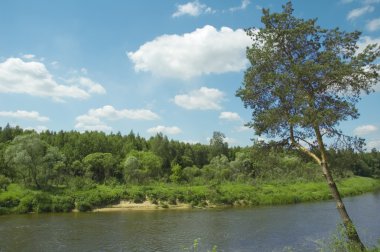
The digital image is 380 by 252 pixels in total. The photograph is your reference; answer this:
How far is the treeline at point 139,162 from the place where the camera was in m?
22.2

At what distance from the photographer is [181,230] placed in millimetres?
Answer: 41281

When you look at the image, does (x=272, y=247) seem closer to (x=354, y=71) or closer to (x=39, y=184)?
(x=354, y=71)

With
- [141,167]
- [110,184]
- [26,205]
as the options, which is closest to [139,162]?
[141,167]

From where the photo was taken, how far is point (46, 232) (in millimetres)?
40938

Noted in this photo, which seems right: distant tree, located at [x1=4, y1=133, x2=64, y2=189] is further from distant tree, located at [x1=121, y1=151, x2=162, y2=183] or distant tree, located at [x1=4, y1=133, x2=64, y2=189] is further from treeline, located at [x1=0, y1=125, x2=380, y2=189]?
distant tree, located at [x1=121, y1=151, x2=162, y2=183]

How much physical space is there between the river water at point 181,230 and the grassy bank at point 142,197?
14.2 feet

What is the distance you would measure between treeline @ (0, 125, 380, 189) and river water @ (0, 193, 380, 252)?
631 centimetres

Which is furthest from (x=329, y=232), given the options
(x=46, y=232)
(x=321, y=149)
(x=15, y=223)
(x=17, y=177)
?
(x=17, y=177)

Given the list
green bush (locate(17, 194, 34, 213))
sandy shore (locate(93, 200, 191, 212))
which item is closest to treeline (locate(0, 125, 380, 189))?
green bush (locate(17, 194, 34, 213))

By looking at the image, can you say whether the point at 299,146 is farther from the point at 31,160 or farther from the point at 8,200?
the point at 31,160

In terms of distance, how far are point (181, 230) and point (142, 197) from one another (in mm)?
26645

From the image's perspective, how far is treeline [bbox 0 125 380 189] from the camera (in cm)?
2220

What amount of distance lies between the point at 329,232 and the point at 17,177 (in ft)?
193

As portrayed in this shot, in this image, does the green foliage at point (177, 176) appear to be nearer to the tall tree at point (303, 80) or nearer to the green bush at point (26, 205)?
the green bush at point (26, 205)
